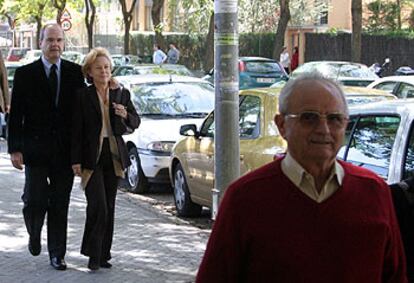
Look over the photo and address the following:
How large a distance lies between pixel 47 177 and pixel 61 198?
202 millimetres

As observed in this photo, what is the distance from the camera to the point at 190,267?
25.9 feet

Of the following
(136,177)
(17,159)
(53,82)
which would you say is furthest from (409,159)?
(136,177)

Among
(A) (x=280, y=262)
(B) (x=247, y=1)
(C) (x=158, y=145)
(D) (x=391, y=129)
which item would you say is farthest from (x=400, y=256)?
(B) (x=247, y=1)

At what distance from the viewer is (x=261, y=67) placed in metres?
32.2

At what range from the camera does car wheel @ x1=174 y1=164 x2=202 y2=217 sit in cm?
1081

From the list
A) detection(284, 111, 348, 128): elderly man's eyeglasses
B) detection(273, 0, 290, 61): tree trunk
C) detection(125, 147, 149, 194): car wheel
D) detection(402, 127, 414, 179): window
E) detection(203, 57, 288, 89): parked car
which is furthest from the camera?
detection(273, 0, 290, 61): tree trunk

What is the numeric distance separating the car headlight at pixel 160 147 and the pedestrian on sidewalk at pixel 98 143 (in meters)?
4.61

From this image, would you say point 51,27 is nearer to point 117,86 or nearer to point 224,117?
point 117,86

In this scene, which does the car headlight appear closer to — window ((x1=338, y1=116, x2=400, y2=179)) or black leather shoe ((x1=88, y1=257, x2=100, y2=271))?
black leather shoe ((x1=88, y1=257, x2=100, y2=271))

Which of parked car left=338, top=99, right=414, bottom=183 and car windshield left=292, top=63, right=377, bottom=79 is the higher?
parked car left=338, top=99, right=414, bottom=183

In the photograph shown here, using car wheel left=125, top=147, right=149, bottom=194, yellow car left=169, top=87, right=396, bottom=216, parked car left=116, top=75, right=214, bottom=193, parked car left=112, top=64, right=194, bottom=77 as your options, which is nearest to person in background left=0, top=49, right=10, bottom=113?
yellow car left=169, top=87, right=396, bottom=216

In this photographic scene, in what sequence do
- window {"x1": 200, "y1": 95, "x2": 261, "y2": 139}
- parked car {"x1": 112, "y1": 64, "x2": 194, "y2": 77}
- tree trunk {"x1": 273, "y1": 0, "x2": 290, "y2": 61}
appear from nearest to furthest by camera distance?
window {"x1": 200, "y1": 95, "x2": 261, "y2": 139}
parked car {"x1": 112, "y1": 64, "x2": 194, "y2": 77}
tree trunk {"x1": 273, "y1": 0, "x2": 290, "y2": 61}

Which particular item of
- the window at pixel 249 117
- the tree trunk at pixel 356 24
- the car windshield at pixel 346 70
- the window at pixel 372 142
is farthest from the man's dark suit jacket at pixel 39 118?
the tree trunk at pixel 356 24

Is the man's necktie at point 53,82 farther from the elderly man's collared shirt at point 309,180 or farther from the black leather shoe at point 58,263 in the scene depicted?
the elderly man's collared shirt at point 309,180
